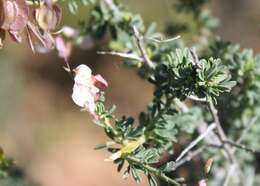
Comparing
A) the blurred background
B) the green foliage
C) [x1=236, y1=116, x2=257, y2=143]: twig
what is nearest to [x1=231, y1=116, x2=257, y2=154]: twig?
[x1=236, y1=116, x2=257, y2=143]: twig

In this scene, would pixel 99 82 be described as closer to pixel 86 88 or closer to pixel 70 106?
pixel 86 88

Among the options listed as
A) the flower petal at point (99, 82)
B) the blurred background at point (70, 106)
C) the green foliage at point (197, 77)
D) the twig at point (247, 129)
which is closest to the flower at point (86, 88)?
the flower petal at point (99, 82)

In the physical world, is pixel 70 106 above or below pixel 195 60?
above

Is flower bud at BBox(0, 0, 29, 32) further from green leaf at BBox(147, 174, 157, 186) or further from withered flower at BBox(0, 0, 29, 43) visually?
green leaf at BBox(147, 174, 157, 186)

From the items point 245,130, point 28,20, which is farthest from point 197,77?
point 245,130

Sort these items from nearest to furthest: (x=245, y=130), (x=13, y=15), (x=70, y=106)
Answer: (x=13, y=15)
(x=245, y=130)
(x=70, y=106)

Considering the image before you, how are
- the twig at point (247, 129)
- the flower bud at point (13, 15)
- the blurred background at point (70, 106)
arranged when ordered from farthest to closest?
the blurred background at point (70, 106) → the twig at point (247, 129) → the flower bud at point (13, 15)

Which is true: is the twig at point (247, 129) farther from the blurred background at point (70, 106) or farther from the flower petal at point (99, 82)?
the blurred background at point (70, 106)
